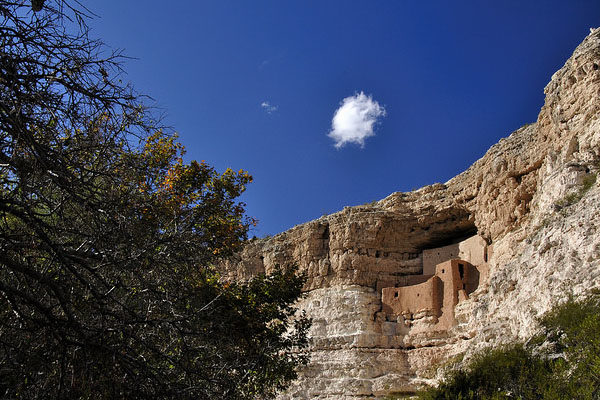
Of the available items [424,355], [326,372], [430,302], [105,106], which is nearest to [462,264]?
[430,302]

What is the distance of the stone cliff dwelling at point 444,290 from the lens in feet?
→ 65.5

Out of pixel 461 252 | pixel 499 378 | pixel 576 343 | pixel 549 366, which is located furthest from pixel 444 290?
pixel 576 343

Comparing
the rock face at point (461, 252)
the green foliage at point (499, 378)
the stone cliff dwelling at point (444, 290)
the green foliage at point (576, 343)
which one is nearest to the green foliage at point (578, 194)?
the rock face at point (461, 252)

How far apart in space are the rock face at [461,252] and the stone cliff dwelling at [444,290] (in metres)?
0.08

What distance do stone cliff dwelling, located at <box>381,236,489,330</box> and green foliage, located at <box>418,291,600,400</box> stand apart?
7.49m

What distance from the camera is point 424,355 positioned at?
19562 mm

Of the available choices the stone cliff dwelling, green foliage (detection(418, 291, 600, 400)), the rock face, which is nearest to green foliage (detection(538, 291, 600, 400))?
green foliage (detection(418, 291, 600, 400))

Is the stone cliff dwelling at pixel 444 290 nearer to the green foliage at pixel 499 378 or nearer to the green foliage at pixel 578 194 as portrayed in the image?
the green foliage at pixel 578 194

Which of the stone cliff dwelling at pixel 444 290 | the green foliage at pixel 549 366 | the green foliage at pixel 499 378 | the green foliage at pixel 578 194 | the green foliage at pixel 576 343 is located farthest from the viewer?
the stone cliff dwelling at pixel 444 290

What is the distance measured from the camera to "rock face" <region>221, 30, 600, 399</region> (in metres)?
13.4

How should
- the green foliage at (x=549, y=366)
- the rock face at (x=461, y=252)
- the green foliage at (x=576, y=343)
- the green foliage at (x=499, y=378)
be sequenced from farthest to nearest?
the rock face at (x=461, y=252)
the green foliage at (x=499, y=378)
the green foliage at (x=549, y=366)
the green foliage at (x=576, y=343)

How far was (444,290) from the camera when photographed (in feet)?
67.1

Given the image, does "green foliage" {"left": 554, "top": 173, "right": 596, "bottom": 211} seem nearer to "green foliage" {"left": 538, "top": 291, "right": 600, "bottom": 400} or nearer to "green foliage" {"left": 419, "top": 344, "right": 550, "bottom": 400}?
"green foliage" {"left": 538, "top": 291, "right": 600, "bottom": 400}

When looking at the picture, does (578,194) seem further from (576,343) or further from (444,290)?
(444,290)
